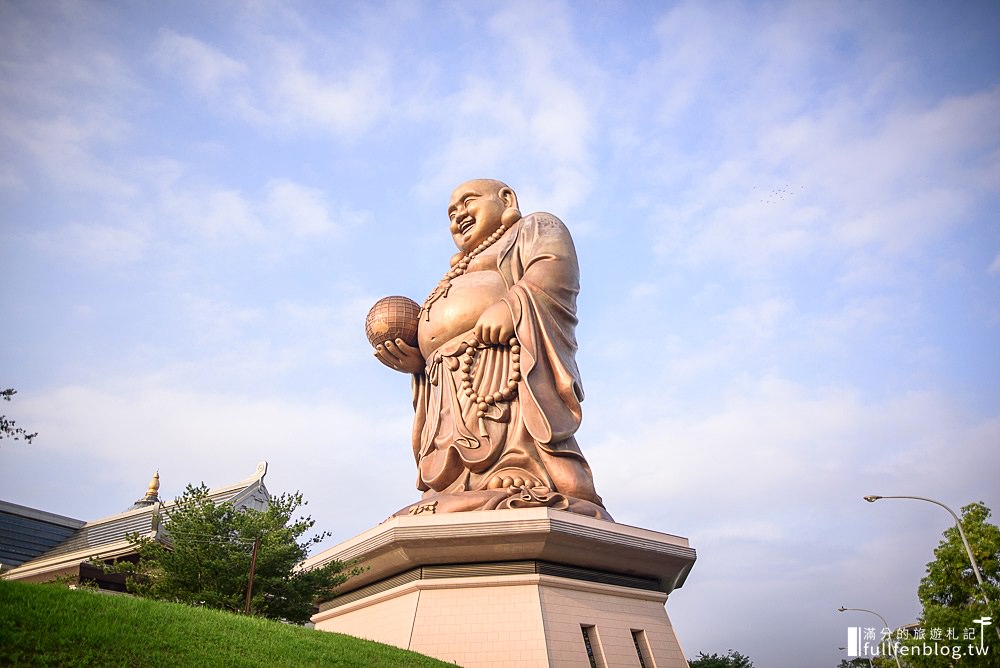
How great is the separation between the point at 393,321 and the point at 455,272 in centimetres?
142

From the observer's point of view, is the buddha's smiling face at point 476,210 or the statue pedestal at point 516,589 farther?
the buddha's smiling face at point 476,210

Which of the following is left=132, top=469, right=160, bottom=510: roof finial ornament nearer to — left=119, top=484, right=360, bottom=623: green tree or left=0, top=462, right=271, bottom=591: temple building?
left=0, top=462, right=271, bottom=591: temple building

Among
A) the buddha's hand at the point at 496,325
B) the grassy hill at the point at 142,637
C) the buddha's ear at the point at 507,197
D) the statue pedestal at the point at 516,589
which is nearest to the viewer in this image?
the grassy hill at the point at 142,637

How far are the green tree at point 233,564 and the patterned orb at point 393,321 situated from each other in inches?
161

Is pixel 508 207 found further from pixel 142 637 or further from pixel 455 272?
pixel 142 637

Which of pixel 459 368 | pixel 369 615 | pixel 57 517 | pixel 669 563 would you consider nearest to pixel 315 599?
pixel 369 615

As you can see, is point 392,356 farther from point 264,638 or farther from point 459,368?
point 264,638

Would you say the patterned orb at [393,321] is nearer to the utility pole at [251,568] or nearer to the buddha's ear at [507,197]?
the buddha's ear at [507,197]

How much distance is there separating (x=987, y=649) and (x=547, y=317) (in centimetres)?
706

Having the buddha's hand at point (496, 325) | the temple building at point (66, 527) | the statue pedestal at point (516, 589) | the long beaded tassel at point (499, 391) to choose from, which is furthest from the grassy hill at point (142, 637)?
the temple building at point (66, 527)

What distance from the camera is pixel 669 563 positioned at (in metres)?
10.9

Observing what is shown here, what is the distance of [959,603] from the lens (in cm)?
1258

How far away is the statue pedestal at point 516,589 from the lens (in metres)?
9.25

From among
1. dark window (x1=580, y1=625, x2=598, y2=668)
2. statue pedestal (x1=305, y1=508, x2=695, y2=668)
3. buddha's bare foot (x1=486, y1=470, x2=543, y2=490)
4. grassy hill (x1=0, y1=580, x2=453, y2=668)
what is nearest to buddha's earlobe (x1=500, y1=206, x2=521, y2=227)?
buddha's bare foot (x1=486, y1=470, x2=543, y2=490)
